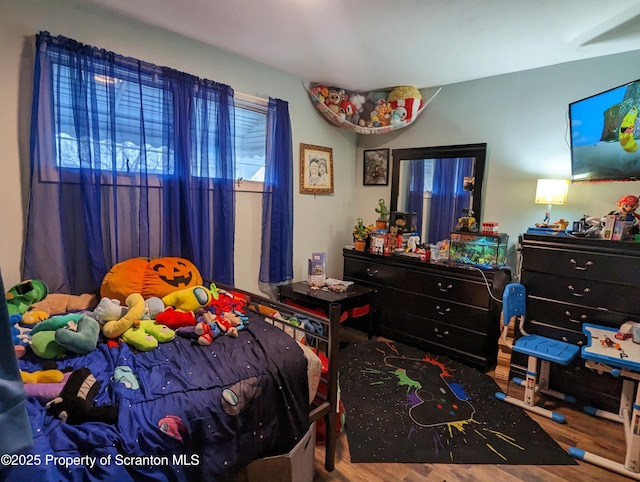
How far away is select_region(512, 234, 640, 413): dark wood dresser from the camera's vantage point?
7.01 feet

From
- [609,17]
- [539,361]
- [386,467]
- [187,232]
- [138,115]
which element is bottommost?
[386,467]

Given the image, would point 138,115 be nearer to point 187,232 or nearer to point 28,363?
point 187,232

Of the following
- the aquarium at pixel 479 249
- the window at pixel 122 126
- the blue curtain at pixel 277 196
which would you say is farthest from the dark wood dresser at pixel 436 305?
the window at pixel 122 126

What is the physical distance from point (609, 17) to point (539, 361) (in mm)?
2184

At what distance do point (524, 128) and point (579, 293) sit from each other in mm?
1456

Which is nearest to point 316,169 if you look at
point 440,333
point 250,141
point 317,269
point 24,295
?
point 250,141

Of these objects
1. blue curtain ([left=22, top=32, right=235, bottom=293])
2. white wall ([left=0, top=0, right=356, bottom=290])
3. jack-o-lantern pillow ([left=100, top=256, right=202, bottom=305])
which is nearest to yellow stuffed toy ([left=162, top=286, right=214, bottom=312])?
jack-o-lantern pillow ([left=100, top=256, right=202, bottom=305])

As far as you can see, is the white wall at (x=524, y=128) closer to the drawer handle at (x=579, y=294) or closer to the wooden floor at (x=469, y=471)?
the drawer handle at (x=579, y=294)

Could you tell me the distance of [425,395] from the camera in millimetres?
2393

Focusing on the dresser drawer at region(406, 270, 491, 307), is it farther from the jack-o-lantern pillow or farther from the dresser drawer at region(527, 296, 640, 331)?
the jack-o-lantern pillow

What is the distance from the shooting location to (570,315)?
2.35 metres

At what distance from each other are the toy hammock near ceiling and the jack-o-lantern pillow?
2098 millimetres

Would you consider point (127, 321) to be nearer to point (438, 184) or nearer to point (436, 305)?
point (436, 305)

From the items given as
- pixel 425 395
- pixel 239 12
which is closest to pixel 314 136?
pixel 239 12
